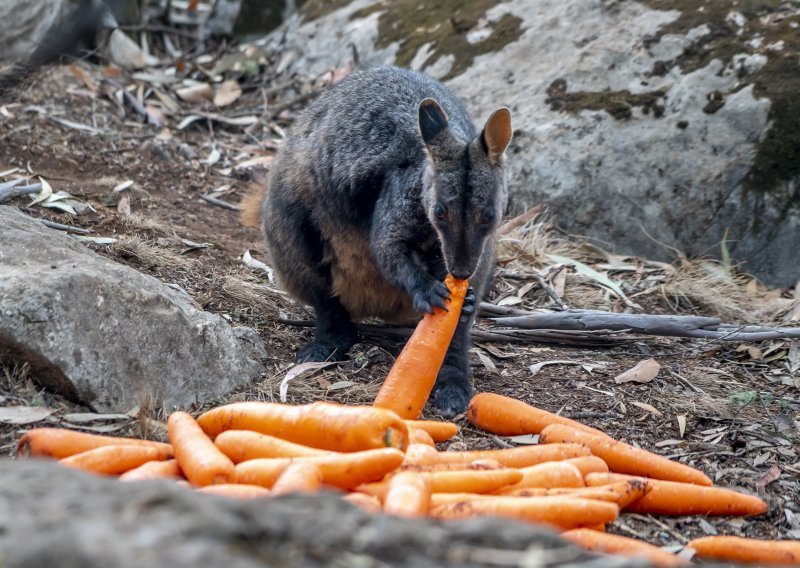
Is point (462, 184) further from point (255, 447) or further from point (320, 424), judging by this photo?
point (255, 447)

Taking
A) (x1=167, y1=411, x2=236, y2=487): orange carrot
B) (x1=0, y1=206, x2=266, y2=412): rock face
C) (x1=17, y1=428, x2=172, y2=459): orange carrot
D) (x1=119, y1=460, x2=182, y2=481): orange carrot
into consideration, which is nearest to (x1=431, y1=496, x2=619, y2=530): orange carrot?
(x1=167, y1=411, x2=236, y2=487): orange carrot

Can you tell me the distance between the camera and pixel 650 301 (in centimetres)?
643

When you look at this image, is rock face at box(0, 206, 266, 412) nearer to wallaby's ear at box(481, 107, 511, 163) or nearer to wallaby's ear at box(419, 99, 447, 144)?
wallaby's ear at box(419, 99, 447, 144)

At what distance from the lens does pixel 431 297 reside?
4555 millimetres

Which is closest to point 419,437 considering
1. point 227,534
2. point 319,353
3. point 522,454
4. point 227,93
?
point 522,454

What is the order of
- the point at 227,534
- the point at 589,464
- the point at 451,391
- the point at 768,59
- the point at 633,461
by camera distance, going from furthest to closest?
the point at 768,59, the point at 451,391, the point at 633,461, the point at 589,464, the point at 227,534

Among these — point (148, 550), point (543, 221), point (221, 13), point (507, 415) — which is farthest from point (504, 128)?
point (221, 13)

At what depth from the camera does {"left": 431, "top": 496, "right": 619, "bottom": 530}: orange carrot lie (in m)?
2.94

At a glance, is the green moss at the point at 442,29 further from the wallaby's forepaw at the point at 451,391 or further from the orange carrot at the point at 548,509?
the orange carrot at the point at 548,509

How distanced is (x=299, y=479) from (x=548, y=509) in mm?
806

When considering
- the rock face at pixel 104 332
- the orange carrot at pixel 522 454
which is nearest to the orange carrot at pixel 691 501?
the orange carrot at pixel 522 454

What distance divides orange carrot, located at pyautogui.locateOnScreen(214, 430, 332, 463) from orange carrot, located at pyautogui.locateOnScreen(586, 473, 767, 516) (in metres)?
1.17

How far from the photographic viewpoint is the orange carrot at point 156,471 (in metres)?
3.20

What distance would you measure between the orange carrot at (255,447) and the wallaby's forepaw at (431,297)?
50.9 inches
